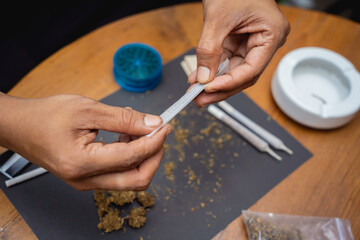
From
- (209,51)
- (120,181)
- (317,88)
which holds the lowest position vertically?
(317,88)

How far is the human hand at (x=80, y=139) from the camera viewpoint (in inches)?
21.7

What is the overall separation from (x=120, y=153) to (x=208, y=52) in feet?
1.01

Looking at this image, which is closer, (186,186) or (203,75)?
(203,75)

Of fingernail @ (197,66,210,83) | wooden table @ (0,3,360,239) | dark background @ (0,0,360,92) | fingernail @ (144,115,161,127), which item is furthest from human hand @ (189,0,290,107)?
dark background @ (0,0,360,92)

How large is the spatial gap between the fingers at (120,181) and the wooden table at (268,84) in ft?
0.90

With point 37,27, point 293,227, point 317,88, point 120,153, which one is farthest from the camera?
point 37,27

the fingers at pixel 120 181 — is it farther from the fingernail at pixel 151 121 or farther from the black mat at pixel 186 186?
the black mat at pixel 186 186

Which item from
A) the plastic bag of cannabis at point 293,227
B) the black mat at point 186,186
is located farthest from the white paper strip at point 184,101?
the plastic bag of cannabis at point 293,227

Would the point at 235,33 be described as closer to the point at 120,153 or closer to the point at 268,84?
the point at 268,84

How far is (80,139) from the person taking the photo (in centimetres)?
57

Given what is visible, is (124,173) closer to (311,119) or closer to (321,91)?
(311,119)

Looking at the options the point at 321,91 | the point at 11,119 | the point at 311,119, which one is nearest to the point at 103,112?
Answer: the point at 11,119

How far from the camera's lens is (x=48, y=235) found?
2.42ft

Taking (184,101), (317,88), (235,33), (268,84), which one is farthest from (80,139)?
(317,88)
